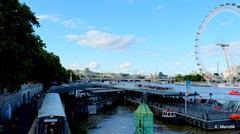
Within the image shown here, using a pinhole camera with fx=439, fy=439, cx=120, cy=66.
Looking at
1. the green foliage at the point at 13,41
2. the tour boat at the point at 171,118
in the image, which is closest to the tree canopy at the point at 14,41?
the green foliage at the point at 13,41

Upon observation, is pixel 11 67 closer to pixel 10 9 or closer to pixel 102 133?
pixel 10 9

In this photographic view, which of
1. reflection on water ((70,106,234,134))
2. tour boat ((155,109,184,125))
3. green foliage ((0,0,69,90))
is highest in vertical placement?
green foliage ((0,0,69,90))

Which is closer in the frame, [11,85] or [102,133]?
[11,85]

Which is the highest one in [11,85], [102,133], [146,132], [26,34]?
[26,34]

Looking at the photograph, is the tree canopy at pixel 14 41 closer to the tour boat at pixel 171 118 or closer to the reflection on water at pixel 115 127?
the reflection on water at pixel 115 127

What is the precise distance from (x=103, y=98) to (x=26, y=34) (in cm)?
8880

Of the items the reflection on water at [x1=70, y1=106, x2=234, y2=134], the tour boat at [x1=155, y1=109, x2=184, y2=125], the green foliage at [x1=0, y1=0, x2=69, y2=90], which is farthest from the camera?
the tour boat at [x1=155, y1=109, x2=184, y2=125]

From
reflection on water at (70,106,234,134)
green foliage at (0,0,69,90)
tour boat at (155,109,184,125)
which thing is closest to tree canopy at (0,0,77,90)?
green foliage at (0,0,69,90)

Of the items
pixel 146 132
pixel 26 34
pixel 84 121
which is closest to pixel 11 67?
pixel 26 34

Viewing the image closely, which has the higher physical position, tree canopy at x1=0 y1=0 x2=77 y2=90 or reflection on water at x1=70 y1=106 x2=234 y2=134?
tree canopy at x1=0 y1=0 x2=77 y2=90

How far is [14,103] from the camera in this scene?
73.6 m

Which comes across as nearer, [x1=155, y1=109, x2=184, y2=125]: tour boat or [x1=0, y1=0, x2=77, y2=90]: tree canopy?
[x1=0, y1=0, x2=77, y2=90]: tree canopy

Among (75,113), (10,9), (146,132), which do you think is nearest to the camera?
(146,132)

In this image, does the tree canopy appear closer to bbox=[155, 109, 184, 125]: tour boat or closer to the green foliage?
the green foliage
